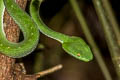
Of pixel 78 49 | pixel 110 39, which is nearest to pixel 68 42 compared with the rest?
pixel 78 49

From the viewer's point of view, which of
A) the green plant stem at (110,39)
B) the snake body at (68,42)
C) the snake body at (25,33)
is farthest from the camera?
the snake body at (68,42)

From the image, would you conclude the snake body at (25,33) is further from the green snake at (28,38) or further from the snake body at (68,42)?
the snake body at (68,42)

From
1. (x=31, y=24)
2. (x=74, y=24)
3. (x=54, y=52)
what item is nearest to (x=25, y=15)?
(x=31, y=24)

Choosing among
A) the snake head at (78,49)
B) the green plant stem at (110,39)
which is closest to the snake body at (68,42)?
the snake head at (78,49)

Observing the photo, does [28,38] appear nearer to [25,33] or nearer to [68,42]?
[25,33]

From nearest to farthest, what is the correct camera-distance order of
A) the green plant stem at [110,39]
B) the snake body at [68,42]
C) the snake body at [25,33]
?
the snake body at [25,33]
the green plant stem at [110,39]
the snake body at [68,42]

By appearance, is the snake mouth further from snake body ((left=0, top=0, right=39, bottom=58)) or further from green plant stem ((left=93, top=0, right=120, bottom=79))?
snake body ((left=0, top=0, right=39, bottom=58))

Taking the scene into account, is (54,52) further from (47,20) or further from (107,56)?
(107,56)

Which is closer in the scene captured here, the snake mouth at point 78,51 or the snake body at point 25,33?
the snake body at point 25,33
